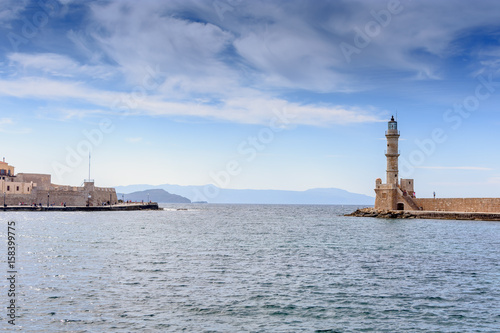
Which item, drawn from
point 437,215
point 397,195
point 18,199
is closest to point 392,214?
point 397,195

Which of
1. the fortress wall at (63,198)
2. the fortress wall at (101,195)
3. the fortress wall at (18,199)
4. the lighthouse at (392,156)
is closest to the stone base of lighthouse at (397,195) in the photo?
the lighthouse at (392,156)

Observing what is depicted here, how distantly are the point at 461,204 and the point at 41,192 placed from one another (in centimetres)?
7491

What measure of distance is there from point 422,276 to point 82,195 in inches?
3394

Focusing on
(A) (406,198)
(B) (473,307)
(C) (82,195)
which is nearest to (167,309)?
(B) (473,307)

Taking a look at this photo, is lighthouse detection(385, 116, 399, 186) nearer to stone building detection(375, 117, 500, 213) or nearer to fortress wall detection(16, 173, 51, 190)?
stone building detection(375, 117, 500, 213)

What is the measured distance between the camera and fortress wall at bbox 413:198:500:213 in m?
61.7

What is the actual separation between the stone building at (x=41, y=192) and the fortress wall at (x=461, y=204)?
63.5 metres

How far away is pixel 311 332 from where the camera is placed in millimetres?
13344

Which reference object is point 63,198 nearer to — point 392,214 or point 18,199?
point 18,199

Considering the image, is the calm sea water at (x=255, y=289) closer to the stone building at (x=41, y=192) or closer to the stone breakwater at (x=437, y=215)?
the stone breakwater at (x=437, y=215)

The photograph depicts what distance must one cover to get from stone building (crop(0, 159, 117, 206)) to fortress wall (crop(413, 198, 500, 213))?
2499 inches

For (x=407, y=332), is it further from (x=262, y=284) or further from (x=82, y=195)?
(x=82, y=195)

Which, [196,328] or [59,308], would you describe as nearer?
[196,328]

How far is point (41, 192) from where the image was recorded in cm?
9394
